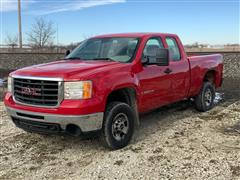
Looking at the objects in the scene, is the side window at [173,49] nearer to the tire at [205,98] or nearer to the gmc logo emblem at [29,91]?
the tire at [205,98]

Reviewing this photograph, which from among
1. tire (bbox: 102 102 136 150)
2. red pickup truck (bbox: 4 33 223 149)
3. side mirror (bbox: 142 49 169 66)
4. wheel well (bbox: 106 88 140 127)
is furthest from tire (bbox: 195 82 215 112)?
tire (bbox: 102 102 136 150)

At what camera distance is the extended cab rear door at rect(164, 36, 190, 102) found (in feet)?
23.4

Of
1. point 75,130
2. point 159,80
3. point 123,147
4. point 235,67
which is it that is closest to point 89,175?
point 75,130

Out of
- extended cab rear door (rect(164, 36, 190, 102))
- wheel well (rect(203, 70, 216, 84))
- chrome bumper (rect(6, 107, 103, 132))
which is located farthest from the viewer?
wheel well (rect(203, 70, 216, 84))

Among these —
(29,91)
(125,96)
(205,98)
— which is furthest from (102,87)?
(205,98)

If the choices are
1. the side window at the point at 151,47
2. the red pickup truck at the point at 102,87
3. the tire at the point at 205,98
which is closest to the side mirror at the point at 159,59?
the red pickup truck at the point at 102,87

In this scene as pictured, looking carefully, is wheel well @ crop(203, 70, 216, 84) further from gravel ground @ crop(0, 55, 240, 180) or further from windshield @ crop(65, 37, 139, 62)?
windshield @ crop(65, 37, 139, 62)

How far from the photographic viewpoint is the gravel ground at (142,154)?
4.80m

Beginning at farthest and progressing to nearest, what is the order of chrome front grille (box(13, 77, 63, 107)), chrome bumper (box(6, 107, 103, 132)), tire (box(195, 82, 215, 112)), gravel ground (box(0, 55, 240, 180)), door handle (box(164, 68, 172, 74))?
tire (box(195, 82, 215, 112)) → door handle (box(164, 68, 172, 74)) → chrome front grille (box(13, 77, 63, 107)) → chrome bumper (box(6, 107, 103, 132)) → gravel ground (box(0, 55, 240, 180))

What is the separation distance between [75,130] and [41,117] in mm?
537

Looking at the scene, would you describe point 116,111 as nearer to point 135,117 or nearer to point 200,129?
point 135,117

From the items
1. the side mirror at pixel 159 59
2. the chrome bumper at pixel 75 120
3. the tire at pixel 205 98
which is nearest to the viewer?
the chrome bumper at pixel 75 120

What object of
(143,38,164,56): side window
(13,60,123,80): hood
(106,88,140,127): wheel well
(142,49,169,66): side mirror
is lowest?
(106,88,140,127): wheel well

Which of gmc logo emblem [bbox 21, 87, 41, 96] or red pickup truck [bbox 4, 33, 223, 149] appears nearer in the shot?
red pickup truck [bbox 4, 33, 223, 149]
